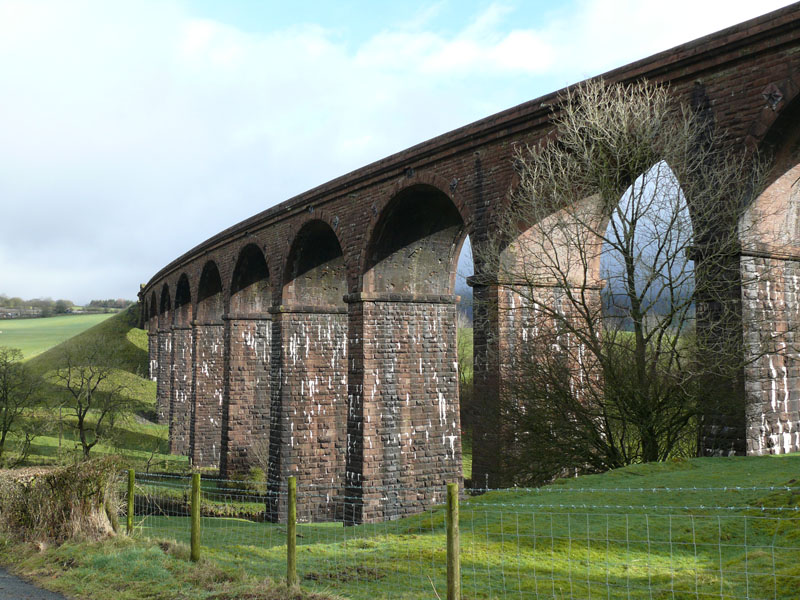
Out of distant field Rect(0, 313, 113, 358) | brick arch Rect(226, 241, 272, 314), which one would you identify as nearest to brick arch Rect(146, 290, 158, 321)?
brick arch Rect(226, 241, 272, 314)

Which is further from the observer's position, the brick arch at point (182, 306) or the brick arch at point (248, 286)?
the brick arch at point (182, 306)

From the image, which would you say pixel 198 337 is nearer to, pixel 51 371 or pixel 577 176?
pixel 577 176

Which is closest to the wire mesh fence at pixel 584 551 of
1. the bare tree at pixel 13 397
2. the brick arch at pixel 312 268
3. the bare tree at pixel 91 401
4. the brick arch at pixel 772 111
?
the brick arch at pixel 772 111

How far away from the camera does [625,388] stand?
31.7ft

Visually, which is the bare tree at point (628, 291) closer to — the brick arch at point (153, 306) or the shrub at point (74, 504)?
the shrub at point (74, 504)

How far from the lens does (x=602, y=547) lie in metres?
6.01

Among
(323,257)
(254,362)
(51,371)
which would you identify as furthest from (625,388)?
(51,371)

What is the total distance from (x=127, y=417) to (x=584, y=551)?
76.4ft

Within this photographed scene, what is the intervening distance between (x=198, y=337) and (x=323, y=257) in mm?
9372

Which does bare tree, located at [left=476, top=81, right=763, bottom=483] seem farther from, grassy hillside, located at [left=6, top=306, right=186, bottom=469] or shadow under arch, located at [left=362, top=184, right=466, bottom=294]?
grassy hillside, located at [left=6, top=306, right=186, bottom=469]

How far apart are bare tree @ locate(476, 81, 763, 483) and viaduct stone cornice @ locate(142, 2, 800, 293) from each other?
0.32 meters

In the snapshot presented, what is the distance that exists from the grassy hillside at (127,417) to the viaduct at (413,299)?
5289mm

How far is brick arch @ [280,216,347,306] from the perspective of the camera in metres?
18.2

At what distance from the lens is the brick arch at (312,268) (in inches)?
716
